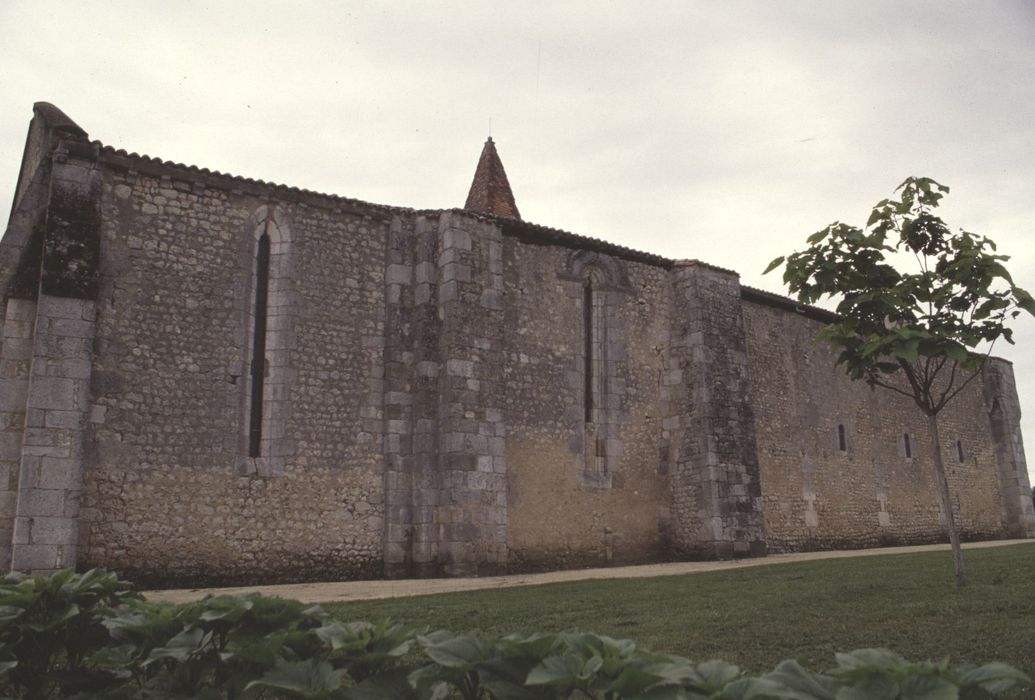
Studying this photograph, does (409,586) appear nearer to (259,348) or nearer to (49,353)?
(259,348)

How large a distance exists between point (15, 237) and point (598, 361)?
9.86 metres

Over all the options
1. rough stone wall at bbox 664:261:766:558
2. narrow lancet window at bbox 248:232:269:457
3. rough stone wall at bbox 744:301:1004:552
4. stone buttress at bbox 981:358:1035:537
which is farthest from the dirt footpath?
stone buttress at bbox 981:358:1035:537

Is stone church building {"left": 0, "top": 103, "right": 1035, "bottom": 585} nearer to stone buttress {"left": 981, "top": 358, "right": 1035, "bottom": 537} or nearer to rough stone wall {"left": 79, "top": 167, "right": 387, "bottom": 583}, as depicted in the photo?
rough stone wall {"left": 79, "top": 167, "right": 387, "bottom": 583}

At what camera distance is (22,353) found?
1092cm

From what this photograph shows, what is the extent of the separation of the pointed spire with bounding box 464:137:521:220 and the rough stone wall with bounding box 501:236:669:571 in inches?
244

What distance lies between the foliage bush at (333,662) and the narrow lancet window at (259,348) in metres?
8.86

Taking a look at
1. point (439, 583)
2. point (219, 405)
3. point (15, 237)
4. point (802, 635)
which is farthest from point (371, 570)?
point (802, 635)

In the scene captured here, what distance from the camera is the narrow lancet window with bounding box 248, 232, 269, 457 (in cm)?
1250

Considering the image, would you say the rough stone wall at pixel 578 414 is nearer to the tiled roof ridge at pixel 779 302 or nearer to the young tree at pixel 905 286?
the tiled roof ridge at pixel 779 302

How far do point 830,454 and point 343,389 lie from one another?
12.8 meters

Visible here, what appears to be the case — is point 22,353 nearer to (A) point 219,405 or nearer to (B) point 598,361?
(A) point 219,405

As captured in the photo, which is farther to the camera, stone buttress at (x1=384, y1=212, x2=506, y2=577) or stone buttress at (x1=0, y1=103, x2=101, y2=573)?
stone buttress at (x1=384, y1=212, x2=506, y2=577)

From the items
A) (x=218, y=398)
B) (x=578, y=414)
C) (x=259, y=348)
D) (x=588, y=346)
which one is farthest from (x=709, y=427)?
(x=218, y=398)

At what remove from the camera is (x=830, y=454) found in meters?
20.4
